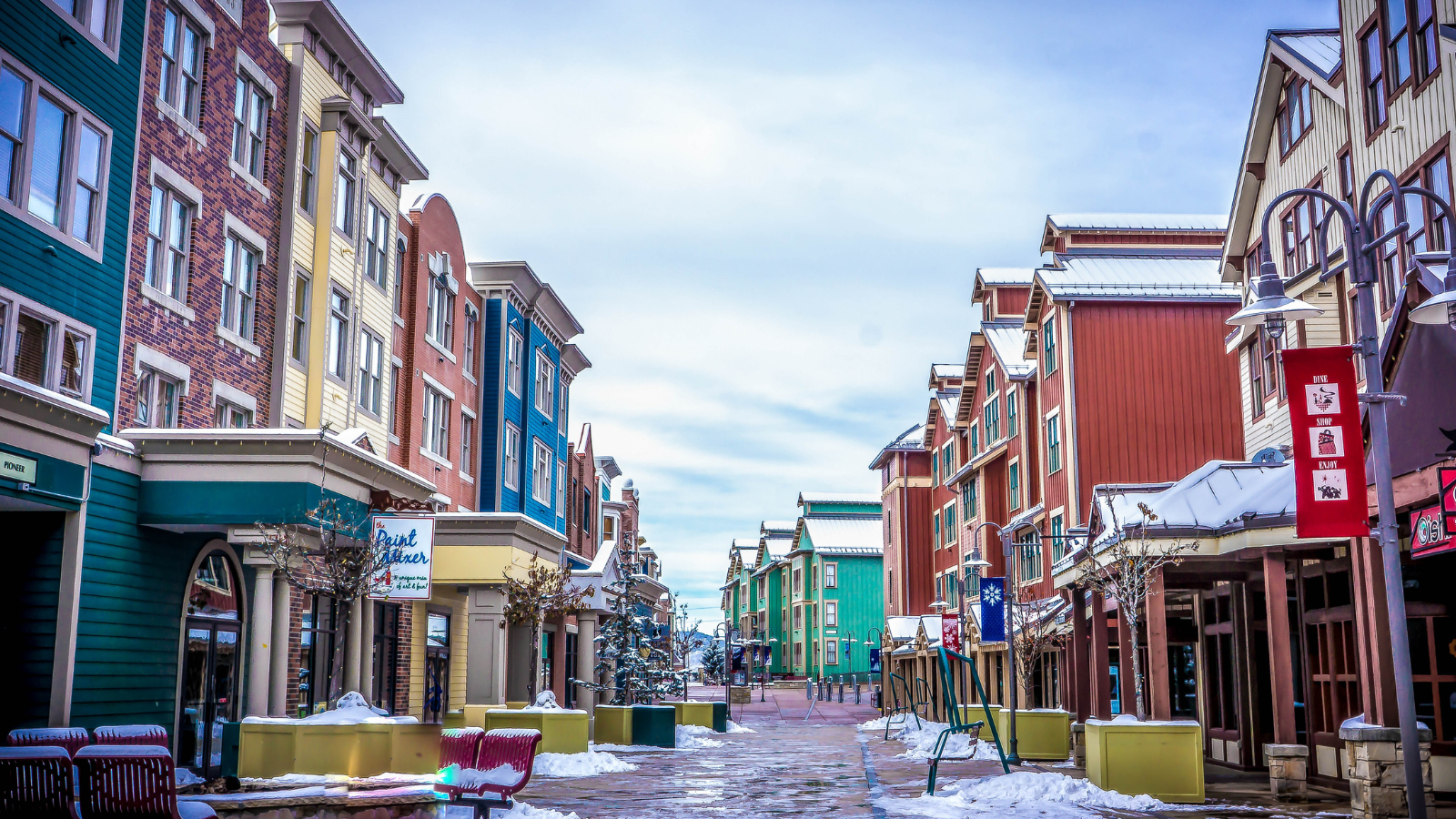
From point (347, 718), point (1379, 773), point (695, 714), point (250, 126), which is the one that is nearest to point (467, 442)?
point (695, 714)

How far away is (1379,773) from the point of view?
1434 centimetres

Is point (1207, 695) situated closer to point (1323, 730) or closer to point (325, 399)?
point (1323, 730)

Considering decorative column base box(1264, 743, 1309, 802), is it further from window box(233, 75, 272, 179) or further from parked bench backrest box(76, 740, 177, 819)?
window box(233, 75, 272, 179)

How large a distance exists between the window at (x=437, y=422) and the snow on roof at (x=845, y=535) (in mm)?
65915

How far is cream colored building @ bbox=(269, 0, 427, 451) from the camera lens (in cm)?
2416

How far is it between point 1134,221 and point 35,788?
37.4 metres

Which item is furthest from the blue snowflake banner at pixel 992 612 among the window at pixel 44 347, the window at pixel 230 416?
the window at pixel 44 347

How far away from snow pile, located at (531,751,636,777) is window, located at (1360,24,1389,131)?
58.6 ft

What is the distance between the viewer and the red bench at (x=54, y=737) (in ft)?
47.2

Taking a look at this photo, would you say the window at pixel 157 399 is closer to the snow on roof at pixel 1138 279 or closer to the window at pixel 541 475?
the window at pixel 541 475

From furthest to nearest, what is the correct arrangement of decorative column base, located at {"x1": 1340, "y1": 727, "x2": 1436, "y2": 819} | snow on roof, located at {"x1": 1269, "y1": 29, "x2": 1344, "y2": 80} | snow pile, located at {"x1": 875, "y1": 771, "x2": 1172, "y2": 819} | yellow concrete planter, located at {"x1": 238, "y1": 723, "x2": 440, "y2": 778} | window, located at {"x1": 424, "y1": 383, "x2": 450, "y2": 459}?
window, located at {"x1": 424, "y1": 383, "x2": 450, "y2": 459}, snow on roof, located at {"x1": 1269, "y1": 29, "x2": 1344, "y2": 80}, snow pile, located at {"x1": 875, "y1": 771, "x2": 1172, "y2": 819}, yellow concrete planter, located at {"x1": 238, "y1": 723, "x2": 440, "y2": 778}, decorative column base, located at {"x1": 1340, "y1": 727, "x2": 1436, "y2": 819}

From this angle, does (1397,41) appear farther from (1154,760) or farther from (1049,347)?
(1049,347)

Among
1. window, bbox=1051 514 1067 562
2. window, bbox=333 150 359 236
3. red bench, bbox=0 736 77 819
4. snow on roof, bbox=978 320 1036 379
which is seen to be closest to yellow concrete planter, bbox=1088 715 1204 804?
red bench, bbox=0 736 77 819

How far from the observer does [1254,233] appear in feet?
88.6
